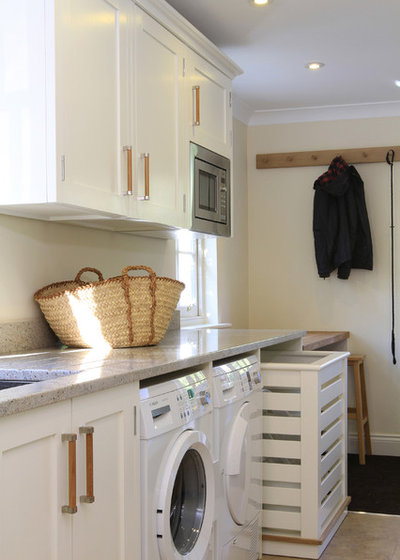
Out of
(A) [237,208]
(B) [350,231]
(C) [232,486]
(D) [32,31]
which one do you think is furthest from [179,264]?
(D) [32,31]

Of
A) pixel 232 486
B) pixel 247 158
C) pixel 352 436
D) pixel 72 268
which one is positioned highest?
pixel 247 158

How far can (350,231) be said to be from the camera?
5020 millimetres

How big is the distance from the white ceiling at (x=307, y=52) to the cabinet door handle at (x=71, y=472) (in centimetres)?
223

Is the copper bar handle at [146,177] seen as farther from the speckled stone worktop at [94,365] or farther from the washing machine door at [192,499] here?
the washing machine door at [192,499]

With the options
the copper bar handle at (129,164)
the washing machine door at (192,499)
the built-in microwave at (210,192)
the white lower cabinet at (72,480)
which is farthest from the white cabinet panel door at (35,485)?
the built-in microwave at (210,192)

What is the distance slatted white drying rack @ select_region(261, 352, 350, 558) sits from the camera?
304 centimetres

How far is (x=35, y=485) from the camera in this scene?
1.47 metres

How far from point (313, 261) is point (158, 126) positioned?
255 cm

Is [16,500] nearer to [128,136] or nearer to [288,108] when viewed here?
[128,136]

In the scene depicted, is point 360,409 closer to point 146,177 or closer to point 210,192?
point 210,192

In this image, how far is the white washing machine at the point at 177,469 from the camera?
2000 mm

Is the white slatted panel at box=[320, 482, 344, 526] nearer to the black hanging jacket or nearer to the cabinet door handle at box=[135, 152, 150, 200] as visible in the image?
the cabinet door handle at box=[135, 152, 150, 200]

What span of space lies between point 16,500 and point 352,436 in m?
4.08

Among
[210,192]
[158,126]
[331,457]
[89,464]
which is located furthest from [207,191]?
[89,464]
